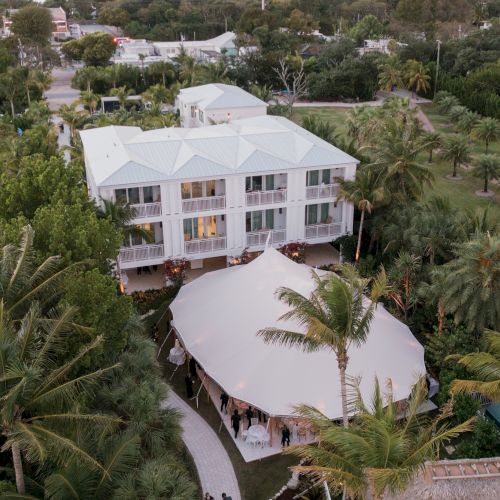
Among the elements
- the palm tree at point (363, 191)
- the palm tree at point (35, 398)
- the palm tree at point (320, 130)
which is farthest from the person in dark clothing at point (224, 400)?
the palm tree at point (320, 130)

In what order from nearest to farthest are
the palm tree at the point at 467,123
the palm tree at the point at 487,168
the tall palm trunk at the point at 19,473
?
the tall palm trunk at the point at 19,473 < the palm tree at the point at 487,168 < the palm tree at the point at 467,123

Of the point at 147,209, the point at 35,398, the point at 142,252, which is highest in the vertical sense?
the point at 35,398

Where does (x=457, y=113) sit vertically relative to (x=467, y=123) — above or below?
below

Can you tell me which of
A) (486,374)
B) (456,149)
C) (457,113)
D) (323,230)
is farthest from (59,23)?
(486,374)

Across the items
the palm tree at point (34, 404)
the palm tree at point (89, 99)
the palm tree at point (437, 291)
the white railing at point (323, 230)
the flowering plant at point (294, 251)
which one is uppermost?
the palm tree at point (34, 404)

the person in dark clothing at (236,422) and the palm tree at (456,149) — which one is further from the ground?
the palm tree at (456,149)

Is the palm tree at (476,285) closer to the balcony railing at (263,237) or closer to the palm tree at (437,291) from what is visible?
the palm tree at (437,291)

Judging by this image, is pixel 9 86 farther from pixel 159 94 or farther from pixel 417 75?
pixel 417 75
